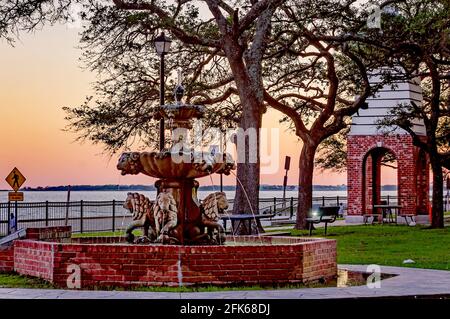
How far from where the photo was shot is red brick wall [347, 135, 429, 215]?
124ft

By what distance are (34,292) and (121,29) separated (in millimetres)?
15938

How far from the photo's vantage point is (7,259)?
48.8 ft

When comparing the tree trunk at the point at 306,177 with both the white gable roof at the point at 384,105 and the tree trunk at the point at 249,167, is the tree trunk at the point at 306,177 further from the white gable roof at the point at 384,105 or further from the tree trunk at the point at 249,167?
the tree trunk at the point at 249,167

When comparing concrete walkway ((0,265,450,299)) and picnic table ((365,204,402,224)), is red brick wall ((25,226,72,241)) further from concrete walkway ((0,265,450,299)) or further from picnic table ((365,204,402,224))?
picnic table ((365,204,402,224))

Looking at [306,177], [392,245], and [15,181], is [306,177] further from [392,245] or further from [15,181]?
[15,181]

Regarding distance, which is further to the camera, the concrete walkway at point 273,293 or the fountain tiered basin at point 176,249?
the fountain tiered basin at point 176,249

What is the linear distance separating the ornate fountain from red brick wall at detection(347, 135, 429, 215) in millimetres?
23816

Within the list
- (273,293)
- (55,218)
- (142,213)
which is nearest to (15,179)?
(55,218)

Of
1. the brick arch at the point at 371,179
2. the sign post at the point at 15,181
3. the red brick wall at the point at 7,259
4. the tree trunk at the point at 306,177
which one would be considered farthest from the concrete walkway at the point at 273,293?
the brick arch at the point at 371,179

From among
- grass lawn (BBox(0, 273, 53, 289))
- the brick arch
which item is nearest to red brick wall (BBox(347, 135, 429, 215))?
the brick arch

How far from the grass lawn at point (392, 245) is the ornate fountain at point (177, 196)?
4393mm

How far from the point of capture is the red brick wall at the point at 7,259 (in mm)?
14773
